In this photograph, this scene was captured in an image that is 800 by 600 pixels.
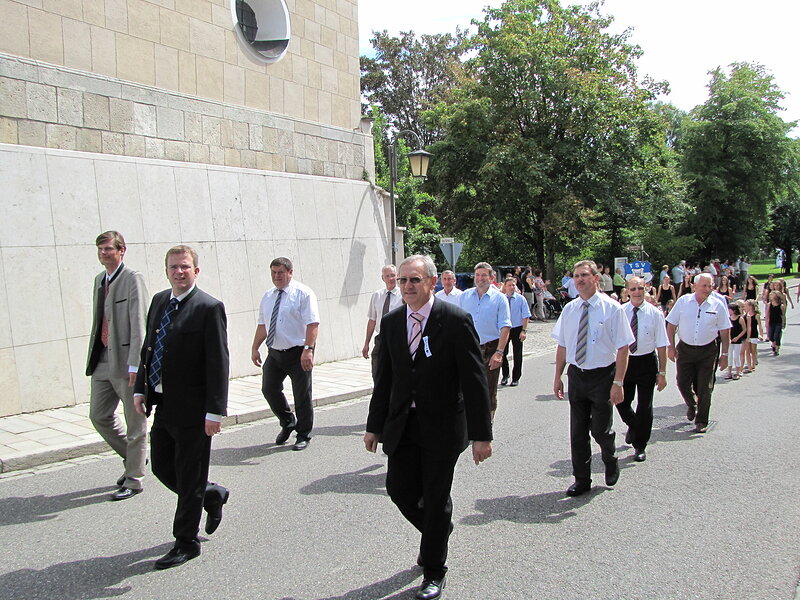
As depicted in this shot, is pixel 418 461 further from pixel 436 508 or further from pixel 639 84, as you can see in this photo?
pixel 639 84

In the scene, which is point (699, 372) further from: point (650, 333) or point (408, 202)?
point (408, 202)

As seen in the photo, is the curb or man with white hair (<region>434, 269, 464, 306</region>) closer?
the curb

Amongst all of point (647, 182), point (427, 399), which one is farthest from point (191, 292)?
point (647, 182)

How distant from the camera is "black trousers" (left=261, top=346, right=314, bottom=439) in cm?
660

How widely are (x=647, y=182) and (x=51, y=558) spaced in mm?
25320

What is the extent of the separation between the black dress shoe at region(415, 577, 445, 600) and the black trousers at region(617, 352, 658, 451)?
3.25 metres

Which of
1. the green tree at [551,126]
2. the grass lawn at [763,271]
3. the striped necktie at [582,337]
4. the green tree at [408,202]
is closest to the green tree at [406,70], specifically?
the green tree at [408,202]

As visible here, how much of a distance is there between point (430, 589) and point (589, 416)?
2.31 m

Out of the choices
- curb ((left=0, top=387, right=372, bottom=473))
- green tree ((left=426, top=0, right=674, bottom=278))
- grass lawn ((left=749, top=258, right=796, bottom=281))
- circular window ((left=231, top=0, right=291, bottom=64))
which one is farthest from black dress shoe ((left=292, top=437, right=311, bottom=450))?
grass lawn ((left=749, top=258, right=796, bottom=281))

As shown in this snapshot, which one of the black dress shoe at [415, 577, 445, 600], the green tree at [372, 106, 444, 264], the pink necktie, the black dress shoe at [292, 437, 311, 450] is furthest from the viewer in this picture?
the green tree at [372, 106, 444, 264]

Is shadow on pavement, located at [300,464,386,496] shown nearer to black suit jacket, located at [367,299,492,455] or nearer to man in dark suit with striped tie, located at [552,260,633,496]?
man in dark suit with striped tie, located at [552,260,633,496]

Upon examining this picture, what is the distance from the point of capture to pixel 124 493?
5.04m

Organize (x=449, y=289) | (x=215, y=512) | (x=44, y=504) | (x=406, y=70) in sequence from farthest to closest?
1. (x=406, y=70)
2. (x=449, y=289)
3. (x=44, y=504)
4. (x=215, y=512)

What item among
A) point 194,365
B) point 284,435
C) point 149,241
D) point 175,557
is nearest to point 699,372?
point 284,435
